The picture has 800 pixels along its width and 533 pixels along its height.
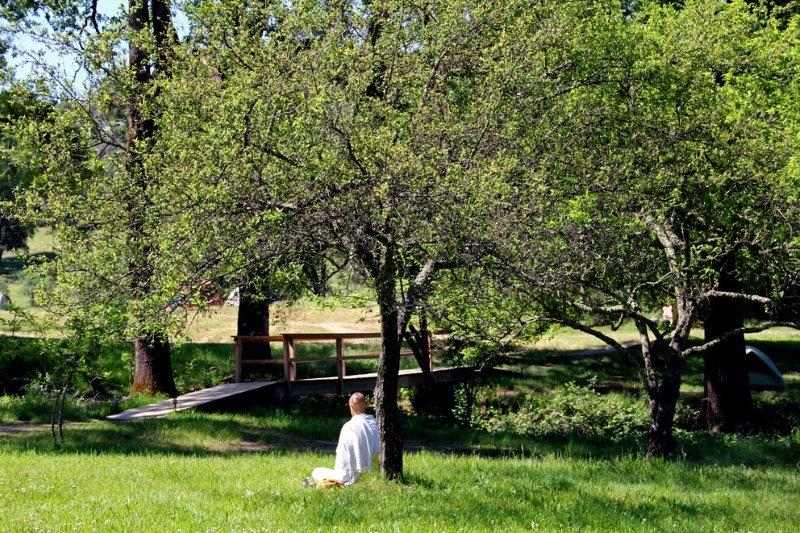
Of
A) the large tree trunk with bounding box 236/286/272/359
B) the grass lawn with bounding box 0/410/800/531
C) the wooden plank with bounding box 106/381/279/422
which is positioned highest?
the large tree trunk with bounding box 236/286/272/359

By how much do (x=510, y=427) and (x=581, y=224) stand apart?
10.5m

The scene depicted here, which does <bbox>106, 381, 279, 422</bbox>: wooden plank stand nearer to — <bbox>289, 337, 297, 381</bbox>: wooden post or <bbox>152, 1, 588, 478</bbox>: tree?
<bbox>289, 337, 297, 381</bbox>: wooden post

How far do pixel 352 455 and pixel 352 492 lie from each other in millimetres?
608

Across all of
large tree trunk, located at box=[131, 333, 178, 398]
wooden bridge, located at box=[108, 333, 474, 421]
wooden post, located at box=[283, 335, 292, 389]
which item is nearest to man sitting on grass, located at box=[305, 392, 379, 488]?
wooden bridge, located at box=[108, 333, 474, 421]

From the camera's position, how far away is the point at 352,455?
11.1 m

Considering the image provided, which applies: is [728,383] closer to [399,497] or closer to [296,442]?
[296,442]

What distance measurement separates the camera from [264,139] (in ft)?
33.0

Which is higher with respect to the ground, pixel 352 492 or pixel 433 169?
pixel 433 169

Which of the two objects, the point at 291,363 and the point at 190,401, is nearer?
the point at 190,401

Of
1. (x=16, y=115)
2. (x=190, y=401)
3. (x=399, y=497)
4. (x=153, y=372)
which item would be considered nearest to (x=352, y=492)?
(x=399, y=497)

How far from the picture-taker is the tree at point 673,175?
13609 mm

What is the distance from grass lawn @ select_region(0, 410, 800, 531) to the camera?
29.8ft

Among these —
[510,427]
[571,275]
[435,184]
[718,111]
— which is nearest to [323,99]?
[435,184]

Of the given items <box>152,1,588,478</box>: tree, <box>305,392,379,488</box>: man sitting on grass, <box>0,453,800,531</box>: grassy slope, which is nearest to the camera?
<box>0,453,800,531</box>: grassy slope
